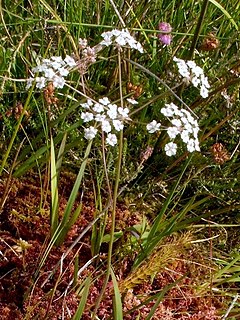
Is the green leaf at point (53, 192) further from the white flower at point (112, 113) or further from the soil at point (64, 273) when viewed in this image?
the white flower at point (112, 113)

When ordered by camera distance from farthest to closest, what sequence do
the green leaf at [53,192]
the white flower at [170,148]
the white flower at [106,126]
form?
the green leaf at [53,192]
the white flower at [170,148]
the white flower at [106,126]

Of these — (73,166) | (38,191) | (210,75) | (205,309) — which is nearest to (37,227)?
(38,191)

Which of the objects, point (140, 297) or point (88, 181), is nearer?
point (140, 297)

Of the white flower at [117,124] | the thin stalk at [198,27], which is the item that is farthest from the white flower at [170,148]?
the thin stalk at [198,27]

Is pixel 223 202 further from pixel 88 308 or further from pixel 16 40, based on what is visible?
pixel 16 40

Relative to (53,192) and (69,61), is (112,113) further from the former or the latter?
(53,192)

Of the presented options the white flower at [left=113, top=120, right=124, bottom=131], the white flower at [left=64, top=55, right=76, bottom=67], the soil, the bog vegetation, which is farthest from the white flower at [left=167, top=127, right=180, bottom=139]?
the soil

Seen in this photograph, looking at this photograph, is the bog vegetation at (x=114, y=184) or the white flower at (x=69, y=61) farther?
the bog vegetation at (x=114, y=184)

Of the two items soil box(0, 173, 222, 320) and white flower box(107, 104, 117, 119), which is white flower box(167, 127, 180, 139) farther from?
soil box(0, 173, 222, 320)
